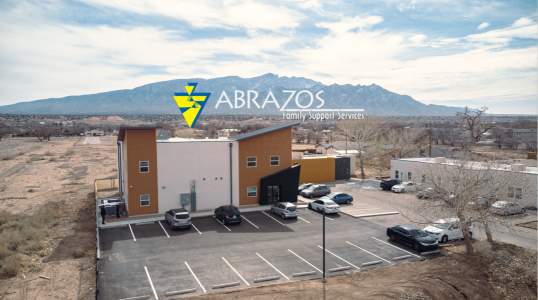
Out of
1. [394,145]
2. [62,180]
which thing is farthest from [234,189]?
[394,145]

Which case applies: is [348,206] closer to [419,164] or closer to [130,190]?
[419,164]

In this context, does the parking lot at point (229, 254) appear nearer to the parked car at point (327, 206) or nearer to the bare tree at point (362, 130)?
the parked car at point (327, 206)

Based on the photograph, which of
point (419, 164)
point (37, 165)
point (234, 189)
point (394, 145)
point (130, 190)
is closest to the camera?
point (130, 190)

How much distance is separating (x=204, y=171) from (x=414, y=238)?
53.3ft

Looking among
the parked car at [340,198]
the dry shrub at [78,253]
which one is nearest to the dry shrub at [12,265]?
the dry shrub at [78,253]

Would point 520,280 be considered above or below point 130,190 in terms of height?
below

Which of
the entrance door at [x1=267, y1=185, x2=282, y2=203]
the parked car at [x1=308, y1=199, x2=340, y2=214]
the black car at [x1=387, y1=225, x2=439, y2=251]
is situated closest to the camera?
the black car at [x1=387, y1=225, x2=439, y2=251]

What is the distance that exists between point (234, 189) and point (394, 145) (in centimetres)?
3461

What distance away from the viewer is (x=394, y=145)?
53.9 metres

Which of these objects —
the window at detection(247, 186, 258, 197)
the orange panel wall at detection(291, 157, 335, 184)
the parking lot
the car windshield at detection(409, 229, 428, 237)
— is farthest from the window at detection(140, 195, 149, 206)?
the car windshield at detection(409, 229, 428, 237)

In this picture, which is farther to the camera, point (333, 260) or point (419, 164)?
point (419, 164)

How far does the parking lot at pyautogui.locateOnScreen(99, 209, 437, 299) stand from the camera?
14867 millimetres

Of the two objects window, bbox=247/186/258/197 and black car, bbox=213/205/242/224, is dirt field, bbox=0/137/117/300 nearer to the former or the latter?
black car, bbox=213/205/242/224

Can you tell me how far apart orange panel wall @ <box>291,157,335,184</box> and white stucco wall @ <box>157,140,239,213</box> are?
493 inches
